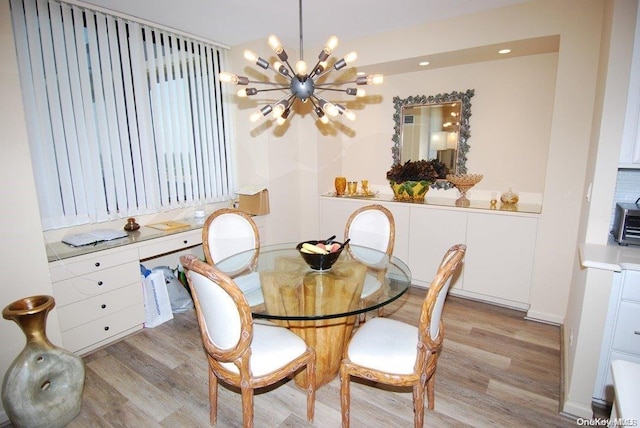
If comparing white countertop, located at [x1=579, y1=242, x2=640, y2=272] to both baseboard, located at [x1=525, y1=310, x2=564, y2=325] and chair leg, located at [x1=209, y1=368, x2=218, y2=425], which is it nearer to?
baseboard, located at [x1=525, y1=310, x2=564, y2=325]

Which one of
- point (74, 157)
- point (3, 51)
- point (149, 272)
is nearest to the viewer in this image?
point (3, 51)

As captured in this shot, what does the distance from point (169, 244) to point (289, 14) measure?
223 centimetres

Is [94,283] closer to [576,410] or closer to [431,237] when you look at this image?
[431,237]

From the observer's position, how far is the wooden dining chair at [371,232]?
266cm

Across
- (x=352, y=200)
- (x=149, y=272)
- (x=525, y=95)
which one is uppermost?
(x=525, y=95)

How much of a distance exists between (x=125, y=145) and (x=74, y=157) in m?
0.42

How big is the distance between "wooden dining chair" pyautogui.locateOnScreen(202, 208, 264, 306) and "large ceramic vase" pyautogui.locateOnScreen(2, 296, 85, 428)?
0.99 metres

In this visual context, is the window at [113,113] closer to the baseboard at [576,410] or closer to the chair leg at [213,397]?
the chair leg at [213,397]

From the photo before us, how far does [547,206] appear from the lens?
2725 mm

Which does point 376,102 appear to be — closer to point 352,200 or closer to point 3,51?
point 352,200

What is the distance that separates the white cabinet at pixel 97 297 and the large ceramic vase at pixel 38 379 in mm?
413

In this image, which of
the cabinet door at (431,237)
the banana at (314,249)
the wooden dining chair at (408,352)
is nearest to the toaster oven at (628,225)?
the wooden dining chair at (408,352)

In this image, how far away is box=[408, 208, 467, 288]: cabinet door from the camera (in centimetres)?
321

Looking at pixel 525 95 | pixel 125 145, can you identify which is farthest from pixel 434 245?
pixel 125 145
